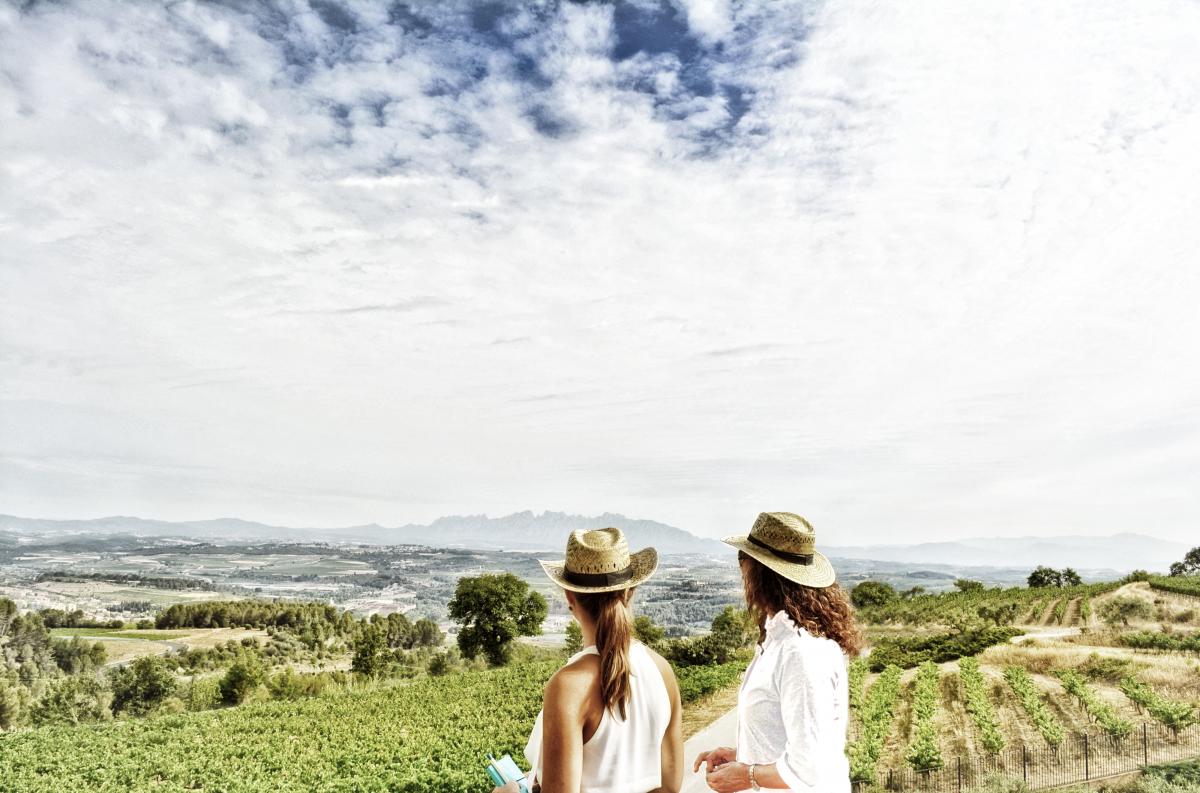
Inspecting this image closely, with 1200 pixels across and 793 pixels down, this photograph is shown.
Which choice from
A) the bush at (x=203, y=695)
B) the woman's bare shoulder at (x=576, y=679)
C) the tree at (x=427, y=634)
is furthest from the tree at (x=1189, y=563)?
the woman's bare shoulder at (x=576, y=679)

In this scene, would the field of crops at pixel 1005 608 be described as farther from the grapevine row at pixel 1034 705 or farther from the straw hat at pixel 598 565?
the straw hat at pixel 598 565

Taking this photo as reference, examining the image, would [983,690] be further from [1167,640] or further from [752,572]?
[752,572]

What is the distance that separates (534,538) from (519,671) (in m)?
57.6

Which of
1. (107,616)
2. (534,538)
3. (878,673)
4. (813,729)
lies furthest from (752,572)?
(534,538)

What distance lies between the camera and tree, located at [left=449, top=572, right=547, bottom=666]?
21.6 m

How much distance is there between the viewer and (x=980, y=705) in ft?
30.6

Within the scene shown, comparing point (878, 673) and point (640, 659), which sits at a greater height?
point (640, 659)

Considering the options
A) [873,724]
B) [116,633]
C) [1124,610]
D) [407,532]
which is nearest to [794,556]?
[873,724]

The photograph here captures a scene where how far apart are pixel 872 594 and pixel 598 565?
88.1 feet

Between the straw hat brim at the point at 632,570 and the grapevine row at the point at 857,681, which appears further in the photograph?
the grapevine row at the point at 857,681

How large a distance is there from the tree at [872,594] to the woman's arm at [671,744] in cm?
2511

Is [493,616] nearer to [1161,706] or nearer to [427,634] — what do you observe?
[427,634]

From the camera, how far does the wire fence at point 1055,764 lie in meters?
7.38

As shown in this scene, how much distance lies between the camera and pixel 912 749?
26.4 feet
